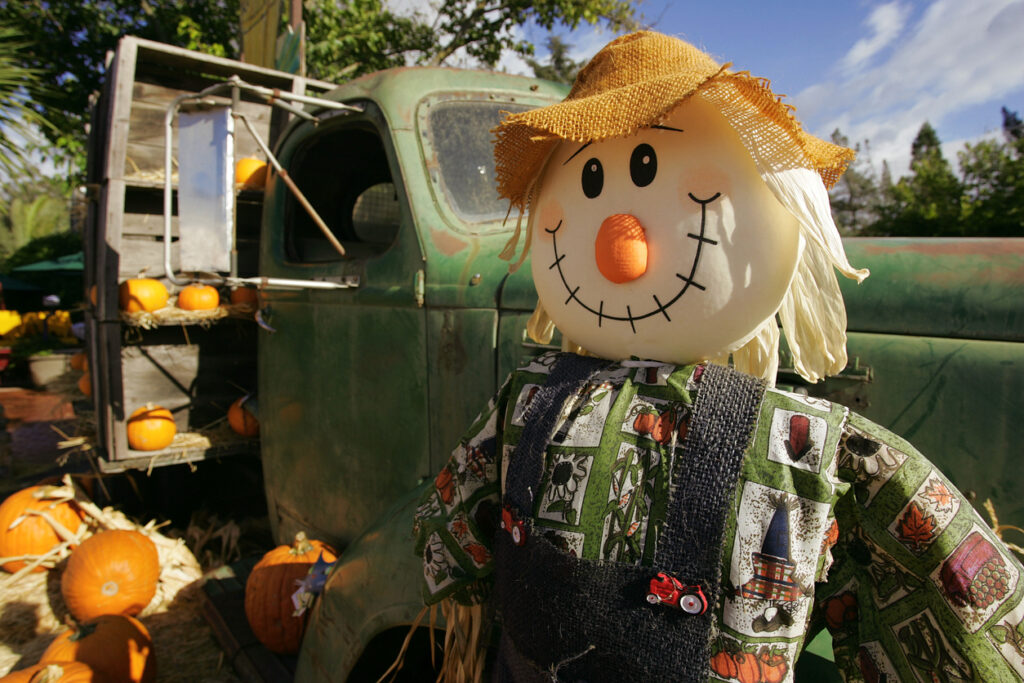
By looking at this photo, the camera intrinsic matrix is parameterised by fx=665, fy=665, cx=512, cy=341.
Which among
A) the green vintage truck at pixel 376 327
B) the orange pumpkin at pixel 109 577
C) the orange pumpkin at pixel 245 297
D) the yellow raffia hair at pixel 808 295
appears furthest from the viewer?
the orange pumpkin at pixel 245 297

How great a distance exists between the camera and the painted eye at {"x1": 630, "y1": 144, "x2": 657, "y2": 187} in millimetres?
1092

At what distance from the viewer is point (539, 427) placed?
45.2 inches

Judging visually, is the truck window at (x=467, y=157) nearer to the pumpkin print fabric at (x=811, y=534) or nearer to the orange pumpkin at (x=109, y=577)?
the pumpkin print fabric at (x=811, y=534)

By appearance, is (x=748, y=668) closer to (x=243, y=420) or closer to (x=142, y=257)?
(x=243, y=420)

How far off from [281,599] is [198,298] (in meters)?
1.83

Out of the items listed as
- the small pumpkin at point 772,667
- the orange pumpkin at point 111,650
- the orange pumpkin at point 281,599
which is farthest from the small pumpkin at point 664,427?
the orange pumpkin at point 111,650

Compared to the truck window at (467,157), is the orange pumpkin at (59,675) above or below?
below

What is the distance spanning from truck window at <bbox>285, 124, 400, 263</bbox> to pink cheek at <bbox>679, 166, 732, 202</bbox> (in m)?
1.85

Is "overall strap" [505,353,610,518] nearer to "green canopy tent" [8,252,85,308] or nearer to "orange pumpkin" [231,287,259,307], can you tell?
"orange pumpkin" [231,287,259,307]

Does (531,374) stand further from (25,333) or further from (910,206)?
(25,333)

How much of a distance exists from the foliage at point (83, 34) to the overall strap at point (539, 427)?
9906mm

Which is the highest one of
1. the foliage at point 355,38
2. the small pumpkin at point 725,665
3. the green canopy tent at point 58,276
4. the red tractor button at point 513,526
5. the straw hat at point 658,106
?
the foliage at point 355,38

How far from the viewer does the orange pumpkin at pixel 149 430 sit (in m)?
3.38

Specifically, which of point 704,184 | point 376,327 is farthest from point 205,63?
point 704,184
